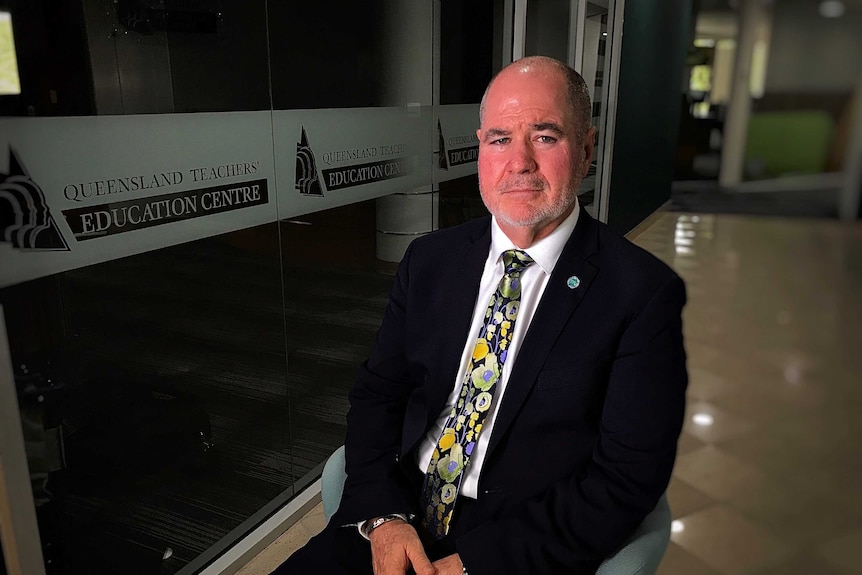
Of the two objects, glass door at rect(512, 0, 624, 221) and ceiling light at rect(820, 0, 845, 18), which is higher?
ceiling light at rect(820, 0, 845, 18)

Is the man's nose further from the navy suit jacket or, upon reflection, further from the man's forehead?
the navy suit jacket

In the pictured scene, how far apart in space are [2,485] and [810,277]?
6303 millimetres

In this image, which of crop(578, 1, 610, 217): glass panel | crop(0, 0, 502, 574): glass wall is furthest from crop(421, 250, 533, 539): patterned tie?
crop(578, 1, 610, 217): glass panel

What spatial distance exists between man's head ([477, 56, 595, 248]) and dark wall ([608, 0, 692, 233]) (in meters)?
5.24

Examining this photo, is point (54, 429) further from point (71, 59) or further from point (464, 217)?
point (464, 217)

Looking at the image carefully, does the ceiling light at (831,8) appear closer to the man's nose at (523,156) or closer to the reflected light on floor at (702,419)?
the reflected light on floor at (702,419)

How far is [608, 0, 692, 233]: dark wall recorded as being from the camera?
20.8ft

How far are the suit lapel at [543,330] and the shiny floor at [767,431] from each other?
4.21ft

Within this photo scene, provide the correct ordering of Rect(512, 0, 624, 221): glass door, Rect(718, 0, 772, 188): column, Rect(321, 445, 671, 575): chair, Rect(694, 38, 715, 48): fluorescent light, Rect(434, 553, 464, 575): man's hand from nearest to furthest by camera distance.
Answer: Rect(321, 445, 671, 575): chair → Rect(434, 553, 464, 575): man's hand → Rect(512, 0, 624, 221): glass door → Rect(694, 38, 715, 48): fluorescent light → Rect(718, 0, 772, 188): column

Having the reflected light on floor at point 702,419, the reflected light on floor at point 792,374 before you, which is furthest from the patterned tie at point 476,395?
the reflected light on floor at point 792,374

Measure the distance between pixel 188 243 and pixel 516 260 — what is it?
0.94m

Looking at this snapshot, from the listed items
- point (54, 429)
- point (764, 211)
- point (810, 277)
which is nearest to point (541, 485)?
point (54, 429)

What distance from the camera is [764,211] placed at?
952 centimetres

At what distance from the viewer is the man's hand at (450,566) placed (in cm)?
118
